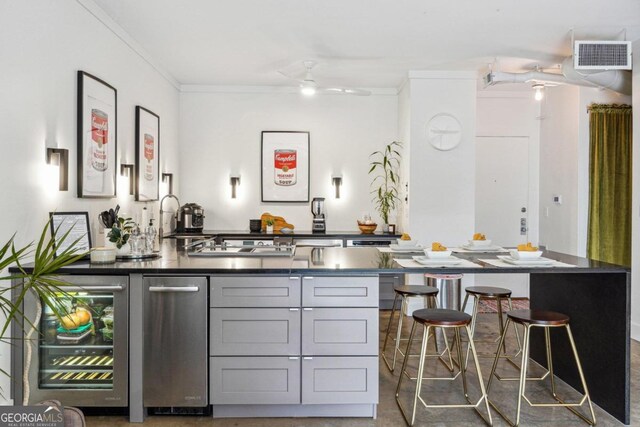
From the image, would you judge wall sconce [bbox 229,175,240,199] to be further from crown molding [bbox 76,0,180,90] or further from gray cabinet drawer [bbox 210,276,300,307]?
gray cabinet drawer [bbox 210,276,300,307]

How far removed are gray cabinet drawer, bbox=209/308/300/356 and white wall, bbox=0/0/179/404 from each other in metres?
1.15

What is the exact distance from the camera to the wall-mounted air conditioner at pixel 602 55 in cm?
391

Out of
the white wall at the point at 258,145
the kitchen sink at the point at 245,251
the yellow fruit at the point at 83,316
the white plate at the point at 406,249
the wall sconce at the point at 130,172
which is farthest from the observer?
the white wall at the point at 258,145

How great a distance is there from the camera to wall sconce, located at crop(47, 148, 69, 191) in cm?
291

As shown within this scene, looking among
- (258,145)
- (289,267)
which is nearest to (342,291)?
(289,267)

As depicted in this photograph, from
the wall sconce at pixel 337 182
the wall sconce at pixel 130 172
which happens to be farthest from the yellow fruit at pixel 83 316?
the wall sconce at pixel 337 182

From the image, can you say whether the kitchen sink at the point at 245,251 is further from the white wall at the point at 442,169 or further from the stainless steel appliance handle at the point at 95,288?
the white wall at the point at 442,169

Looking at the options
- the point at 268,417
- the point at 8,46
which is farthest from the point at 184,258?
the point at 8,46

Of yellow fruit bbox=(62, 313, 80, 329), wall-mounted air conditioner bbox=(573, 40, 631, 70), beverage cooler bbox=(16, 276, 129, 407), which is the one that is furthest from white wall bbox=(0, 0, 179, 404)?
wall-mounted air conditioner bbox=(573, 40, 631, 70)

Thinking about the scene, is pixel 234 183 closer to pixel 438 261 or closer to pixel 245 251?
pixel 245 251

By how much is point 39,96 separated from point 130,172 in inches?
56.4

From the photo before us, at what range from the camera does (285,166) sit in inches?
237

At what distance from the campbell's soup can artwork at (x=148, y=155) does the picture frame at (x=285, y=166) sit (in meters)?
1.58

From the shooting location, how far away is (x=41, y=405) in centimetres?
142
